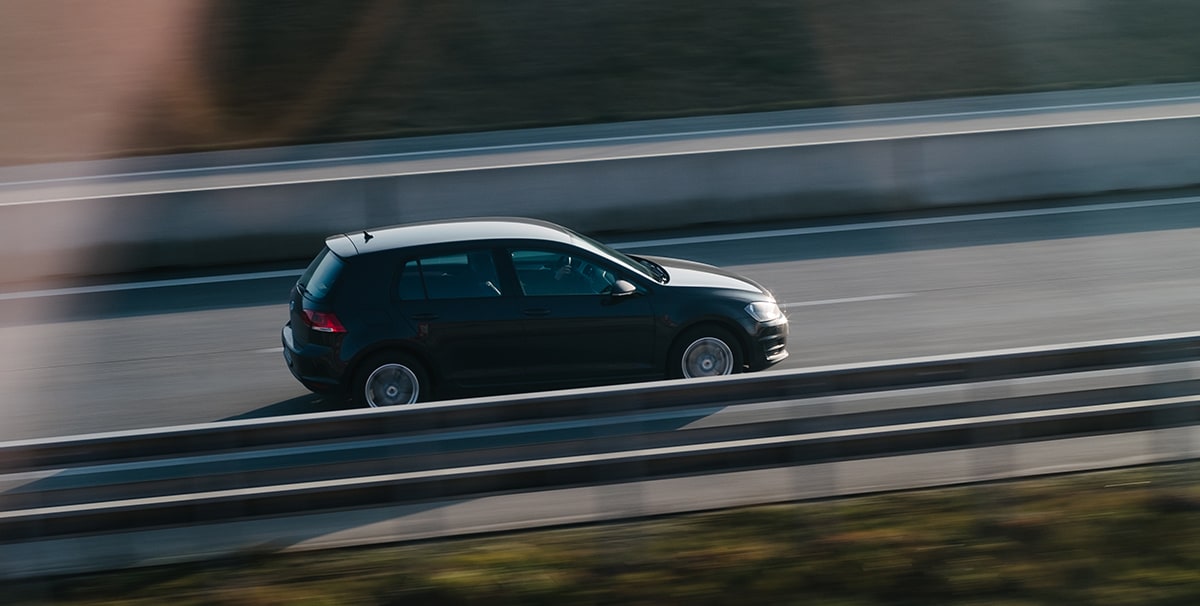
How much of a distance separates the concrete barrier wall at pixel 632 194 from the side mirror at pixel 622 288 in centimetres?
573

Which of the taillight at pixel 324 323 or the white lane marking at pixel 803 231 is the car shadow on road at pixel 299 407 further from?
the white lane marking at pixel 803 231

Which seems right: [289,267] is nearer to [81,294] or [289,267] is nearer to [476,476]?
[81,294]

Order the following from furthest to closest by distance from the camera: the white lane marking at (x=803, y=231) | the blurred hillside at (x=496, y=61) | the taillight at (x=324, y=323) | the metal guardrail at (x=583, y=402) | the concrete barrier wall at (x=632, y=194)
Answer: the blurred hillside at (x=496, y=61)
the concrete barrier wall at (x=632, y=194)
the white lane marking at (x=803, y=231)
the taillight at (x=324, y=323)
the metal guardrail at (x=583, y=402)

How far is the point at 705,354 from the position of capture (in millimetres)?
8773

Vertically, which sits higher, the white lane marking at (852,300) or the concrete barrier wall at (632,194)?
the concrete barrier wall at (632,194)

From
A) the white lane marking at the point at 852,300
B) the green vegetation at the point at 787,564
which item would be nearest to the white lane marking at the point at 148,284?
the white lane marking at the point at 852,300

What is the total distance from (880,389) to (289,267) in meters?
9.48

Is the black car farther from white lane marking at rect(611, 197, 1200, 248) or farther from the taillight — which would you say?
white lane marking at rect(611, 197, 1200, 248)

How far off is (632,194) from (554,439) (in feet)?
30.5

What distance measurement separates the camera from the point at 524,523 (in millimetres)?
5832

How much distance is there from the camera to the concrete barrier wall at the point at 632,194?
13.3 meters

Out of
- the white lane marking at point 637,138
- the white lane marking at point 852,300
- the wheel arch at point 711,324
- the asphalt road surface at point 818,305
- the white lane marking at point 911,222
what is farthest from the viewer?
the white lane marking at point 637,138

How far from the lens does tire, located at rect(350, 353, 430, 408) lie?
840cm

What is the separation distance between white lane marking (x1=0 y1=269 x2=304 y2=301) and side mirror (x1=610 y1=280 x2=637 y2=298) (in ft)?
19.1
